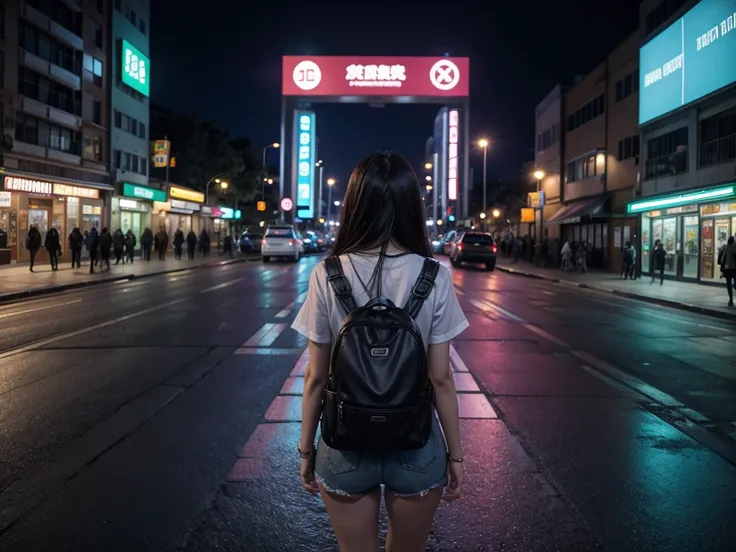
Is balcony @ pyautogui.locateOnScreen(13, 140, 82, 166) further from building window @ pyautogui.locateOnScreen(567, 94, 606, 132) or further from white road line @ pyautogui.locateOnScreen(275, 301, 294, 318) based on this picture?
building window @ pyautogui.locateOnScreen(567, 94, 606, 132)

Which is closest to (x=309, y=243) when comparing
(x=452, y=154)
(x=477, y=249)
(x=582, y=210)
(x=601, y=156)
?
(x=477, y=249)

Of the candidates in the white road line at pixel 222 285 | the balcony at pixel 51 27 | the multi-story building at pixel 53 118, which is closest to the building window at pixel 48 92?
the multi-story building at pixel 53 118

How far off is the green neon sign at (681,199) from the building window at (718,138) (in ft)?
4.20

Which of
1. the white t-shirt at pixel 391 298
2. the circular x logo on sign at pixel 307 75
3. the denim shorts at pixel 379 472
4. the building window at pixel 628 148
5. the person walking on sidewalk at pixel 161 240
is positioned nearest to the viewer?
the denim shorts at pixel 379 472

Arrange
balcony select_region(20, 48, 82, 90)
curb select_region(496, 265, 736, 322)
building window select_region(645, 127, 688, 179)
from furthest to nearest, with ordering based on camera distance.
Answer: balcony select_region(20, 48, 82, 90)
building window select_region(645, 127, 688, 179)
curb select_region(496, 265, 736, 322)

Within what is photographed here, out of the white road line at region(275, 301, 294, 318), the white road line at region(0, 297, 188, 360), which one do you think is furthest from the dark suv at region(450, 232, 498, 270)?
the white road line at region(0, 297, 188, 360)

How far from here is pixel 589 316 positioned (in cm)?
1502

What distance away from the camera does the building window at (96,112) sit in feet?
126

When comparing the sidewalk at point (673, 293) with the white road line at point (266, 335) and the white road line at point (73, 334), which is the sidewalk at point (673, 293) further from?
the white road line at point (73, 334)

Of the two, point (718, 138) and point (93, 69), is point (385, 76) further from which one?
point (718, 138)

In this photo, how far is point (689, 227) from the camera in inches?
1011

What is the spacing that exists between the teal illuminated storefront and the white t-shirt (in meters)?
22.4

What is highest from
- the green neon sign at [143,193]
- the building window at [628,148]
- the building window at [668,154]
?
the building window at [628,148]

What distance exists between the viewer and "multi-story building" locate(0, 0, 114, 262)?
30.2 metres
